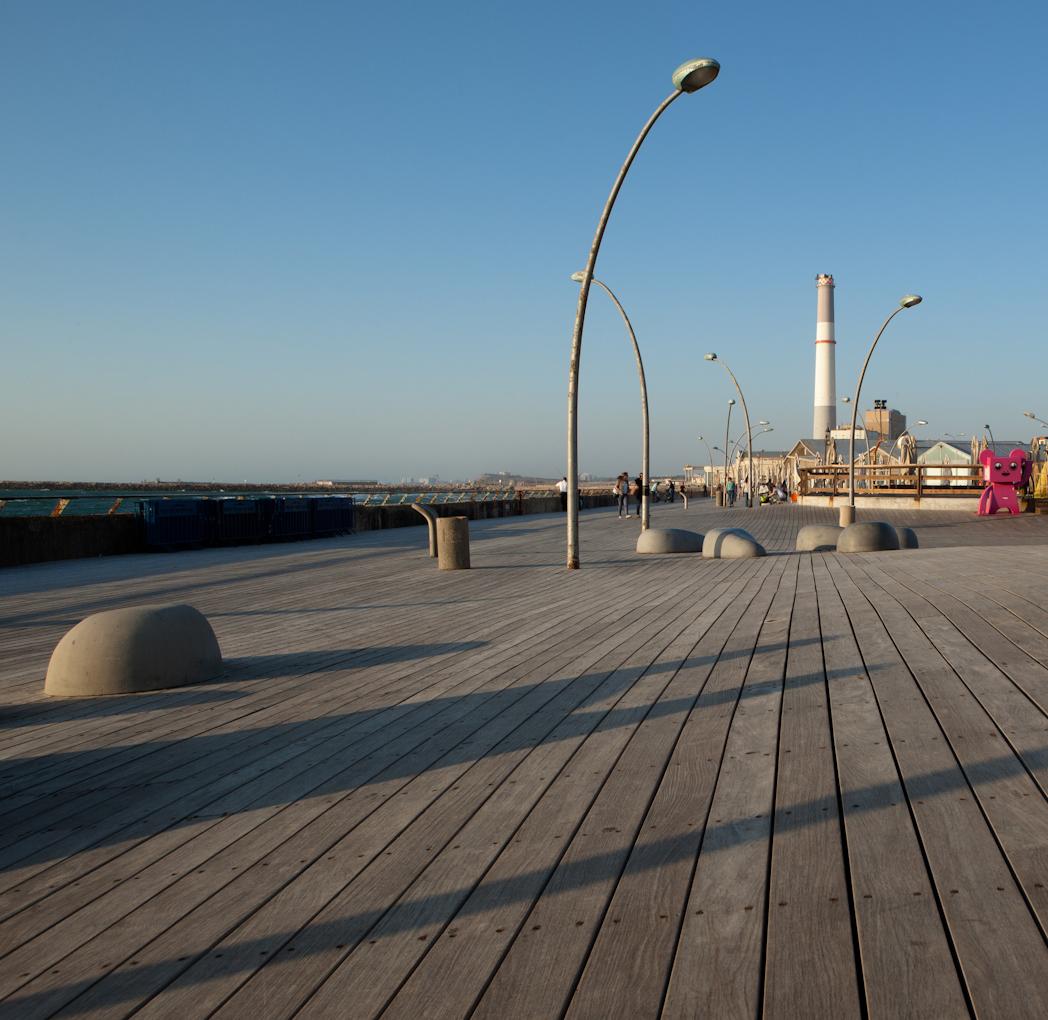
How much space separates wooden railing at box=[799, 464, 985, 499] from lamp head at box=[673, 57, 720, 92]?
30.0m

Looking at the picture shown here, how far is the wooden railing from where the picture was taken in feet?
138

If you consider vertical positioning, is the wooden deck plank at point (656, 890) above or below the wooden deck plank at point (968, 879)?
below

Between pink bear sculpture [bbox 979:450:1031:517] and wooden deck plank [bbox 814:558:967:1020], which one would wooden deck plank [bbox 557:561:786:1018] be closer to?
wooden deck plank [bbox 814:558:967:1020]

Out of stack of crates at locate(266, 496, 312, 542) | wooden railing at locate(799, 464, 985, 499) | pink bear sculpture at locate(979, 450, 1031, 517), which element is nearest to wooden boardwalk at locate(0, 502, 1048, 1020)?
stack of crates at locate(266, 496, 312, 542)

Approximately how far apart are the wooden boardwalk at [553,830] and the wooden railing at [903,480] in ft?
121

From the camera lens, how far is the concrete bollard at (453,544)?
54.1 feet

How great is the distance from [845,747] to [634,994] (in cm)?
244

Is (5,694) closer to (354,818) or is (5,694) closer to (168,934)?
(354,818)

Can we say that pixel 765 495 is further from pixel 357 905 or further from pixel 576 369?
pixel 357 905

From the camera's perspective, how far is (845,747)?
14.9 ft

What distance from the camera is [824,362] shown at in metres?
121

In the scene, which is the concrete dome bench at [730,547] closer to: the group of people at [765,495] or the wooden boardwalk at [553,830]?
the wooden boardwalk at [553,830]

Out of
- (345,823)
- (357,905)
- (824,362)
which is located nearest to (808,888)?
(357,905)

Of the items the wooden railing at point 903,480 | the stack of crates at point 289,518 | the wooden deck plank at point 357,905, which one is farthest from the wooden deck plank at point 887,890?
the wooden railing at point 903,480
